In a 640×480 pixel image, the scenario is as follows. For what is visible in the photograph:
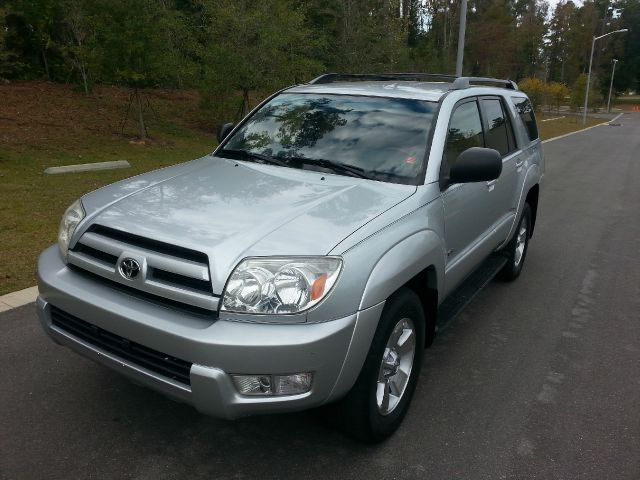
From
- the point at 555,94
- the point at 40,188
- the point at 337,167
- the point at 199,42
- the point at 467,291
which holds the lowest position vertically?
the point at 40,188

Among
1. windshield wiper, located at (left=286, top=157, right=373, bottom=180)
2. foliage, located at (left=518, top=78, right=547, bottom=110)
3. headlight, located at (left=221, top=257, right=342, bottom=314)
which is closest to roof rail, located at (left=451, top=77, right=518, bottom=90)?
windshield wiper, located at (left=286, top=157, right=373, bottom=180)

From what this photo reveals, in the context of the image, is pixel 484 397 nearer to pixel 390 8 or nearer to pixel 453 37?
pixel 390 8

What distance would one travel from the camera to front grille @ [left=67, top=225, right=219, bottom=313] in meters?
2.45

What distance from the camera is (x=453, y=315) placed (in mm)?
3744

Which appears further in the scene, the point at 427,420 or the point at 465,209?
the point at 465,209

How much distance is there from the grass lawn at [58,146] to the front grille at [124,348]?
2425 mm

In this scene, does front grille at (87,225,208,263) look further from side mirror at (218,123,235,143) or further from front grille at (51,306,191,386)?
side mirror at (218,123,235,143)

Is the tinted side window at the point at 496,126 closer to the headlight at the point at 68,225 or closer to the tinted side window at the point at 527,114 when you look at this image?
the tinted side window at the point at 527,114

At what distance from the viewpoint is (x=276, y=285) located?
2.45 meters

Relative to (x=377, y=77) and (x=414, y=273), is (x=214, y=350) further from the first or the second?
(x=377, y=77)

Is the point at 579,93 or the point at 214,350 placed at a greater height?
the point at 214,350

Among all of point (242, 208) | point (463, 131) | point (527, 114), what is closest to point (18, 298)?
point (242, 208)

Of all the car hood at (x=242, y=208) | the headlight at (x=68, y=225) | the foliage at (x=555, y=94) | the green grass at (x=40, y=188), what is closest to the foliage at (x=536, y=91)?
the foliage at (x=555, y=94)

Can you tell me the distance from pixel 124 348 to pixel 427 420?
171cm
